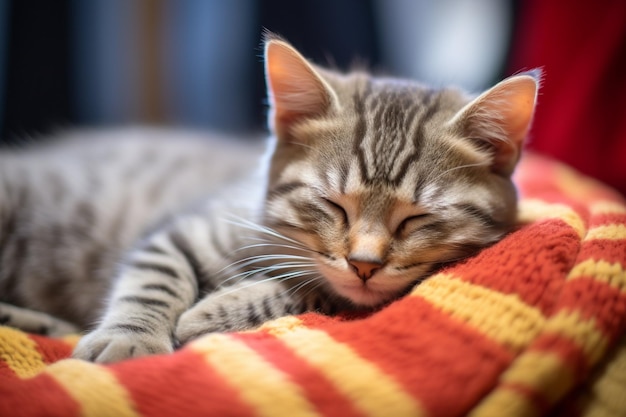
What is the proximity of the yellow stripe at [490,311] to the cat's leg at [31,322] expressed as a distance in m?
0.86

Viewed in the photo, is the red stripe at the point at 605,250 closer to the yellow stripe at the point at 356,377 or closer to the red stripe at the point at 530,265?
the red stripe at the point at 530,265

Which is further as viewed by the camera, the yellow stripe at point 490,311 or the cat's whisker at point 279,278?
the cat's whisker at point 279,278

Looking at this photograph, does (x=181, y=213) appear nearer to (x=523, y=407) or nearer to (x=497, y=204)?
(x=497, y=204)

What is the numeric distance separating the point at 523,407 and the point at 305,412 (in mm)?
283

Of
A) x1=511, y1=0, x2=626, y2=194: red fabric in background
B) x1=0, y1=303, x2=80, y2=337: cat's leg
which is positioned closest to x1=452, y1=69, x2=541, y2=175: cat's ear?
x1=511, y1=0, x2=626, y2=194: red fabric in background

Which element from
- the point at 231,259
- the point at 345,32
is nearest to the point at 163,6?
the point at 345,32

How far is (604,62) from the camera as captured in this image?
157 cm

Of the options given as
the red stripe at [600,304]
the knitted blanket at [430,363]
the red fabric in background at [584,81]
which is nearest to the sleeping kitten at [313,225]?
the knitted blanket at [430,363]

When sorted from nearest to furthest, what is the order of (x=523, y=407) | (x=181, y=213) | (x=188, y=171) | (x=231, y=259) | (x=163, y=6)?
(x=523, y=407)
(x=231, y=259)
(x=181, y=213)
(x=188, y=171)
(x=163, y=6)

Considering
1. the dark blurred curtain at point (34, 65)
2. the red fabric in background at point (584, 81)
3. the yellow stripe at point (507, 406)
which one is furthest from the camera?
the dark blurred curtain at point (34, 65)

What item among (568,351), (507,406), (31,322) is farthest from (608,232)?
(31,322)

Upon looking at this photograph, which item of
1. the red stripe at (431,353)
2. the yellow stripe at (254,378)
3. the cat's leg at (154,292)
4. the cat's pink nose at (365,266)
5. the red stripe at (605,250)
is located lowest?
the cat's leg at (154,292)

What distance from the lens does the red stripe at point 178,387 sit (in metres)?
0.76

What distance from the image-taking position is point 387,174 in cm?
104
